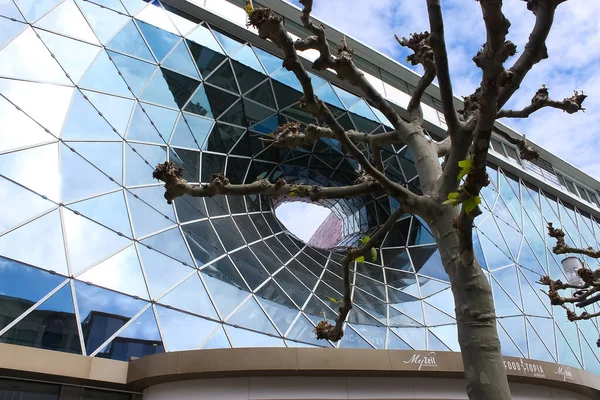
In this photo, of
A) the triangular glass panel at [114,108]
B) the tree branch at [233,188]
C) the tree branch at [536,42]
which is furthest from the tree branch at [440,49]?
the triangular glass panel at [114,108]

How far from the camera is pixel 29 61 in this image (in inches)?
515

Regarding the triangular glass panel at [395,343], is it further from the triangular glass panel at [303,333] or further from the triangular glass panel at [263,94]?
the triangular glass panel at [263,94]

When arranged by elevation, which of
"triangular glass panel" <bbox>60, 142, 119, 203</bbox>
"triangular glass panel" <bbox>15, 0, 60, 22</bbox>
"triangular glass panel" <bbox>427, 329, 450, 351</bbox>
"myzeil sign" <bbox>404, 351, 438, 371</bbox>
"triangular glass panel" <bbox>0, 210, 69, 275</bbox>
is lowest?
"myzeil sign" <bbox>404, 351, 438, 371</bbox>

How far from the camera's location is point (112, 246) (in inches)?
490

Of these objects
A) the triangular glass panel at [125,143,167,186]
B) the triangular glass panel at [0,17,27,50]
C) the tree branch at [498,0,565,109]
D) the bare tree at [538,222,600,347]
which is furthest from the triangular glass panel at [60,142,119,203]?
the bare tree at [538,222,600,347]

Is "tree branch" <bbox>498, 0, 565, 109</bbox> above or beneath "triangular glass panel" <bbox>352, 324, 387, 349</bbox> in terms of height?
beneath

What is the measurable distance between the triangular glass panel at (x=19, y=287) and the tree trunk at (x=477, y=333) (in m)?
9.84

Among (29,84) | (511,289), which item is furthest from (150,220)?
(511,289)

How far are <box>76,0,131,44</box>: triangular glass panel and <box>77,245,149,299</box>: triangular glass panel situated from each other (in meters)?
7.91

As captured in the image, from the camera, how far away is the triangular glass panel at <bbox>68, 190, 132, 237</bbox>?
12492mm

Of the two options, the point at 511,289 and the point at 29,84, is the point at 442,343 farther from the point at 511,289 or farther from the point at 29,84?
the point at 29,84

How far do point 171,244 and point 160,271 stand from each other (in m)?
1.21

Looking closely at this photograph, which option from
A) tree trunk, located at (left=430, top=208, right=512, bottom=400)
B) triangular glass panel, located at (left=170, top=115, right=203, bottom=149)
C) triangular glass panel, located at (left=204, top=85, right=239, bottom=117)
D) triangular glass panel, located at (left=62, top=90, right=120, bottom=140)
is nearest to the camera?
tree trunk, located at (left=430, top=208, right=512, bottom=400)

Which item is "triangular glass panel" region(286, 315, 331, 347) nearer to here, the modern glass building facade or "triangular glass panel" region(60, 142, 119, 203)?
the modern glass building facade
